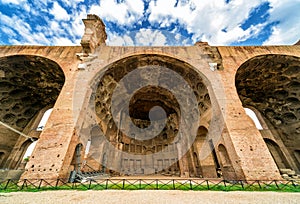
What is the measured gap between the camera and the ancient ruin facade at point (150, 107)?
25.9 feet

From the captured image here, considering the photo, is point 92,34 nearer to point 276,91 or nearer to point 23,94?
point 23,94

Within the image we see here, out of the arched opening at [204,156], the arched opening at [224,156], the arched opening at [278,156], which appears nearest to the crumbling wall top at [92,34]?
the arched opening at [204,156]

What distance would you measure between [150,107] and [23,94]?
13225mm

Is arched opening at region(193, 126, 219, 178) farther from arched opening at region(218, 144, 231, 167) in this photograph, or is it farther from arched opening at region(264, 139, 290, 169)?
arched opening at region(264, 139, 290, 169)

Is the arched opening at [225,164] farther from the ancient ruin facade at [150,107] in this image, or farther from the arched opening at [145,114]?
the arched opening at [145,114]

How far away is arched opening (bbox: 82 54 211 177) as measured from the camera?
37.2 feet

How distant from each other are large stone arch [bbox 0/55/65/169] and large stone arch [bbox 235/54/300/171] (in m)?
15.6

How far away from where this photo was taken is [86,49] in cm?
1072

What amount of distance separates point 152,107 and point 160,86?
15.6 feet

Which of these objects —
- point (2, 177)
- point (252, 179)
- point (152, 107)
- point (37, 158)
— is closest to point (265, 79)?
point (252, 179)

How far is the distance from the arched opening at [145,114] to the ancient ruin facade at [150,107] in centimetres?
10

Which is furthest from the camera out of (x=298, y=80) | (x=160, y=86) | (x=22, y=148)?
(x=22, y=148)

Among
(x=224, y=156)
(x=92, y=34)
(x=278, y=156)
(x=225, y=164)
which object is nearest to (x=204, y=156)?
(x=224, y=156)

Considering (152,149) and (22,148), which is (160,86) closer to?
(152,149)
